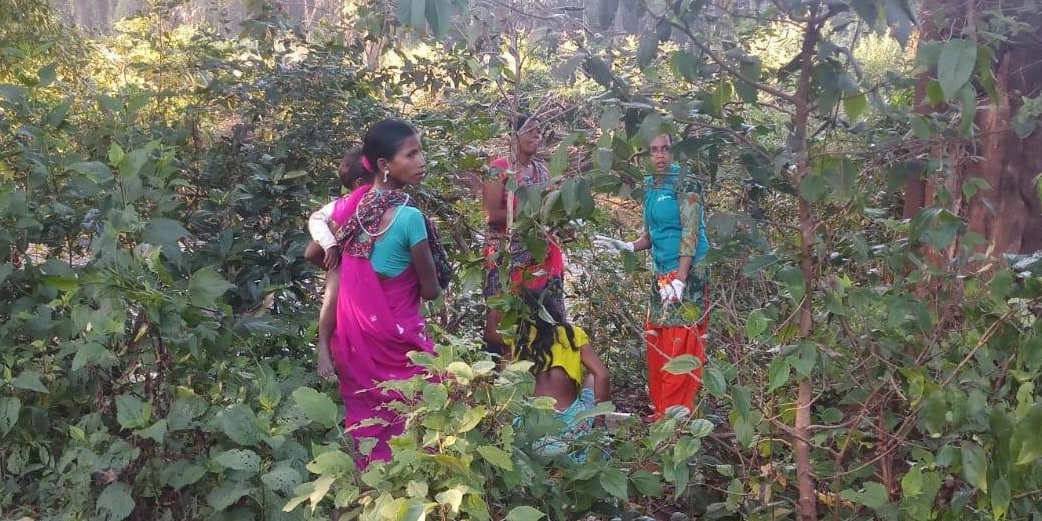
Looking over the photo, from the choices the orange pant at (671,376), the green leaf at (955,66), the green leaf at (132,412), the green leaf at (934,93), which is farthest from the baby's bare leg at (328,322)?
the green leaf at (955,66)

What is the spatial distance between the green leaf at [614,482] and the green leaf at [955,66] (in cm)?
118

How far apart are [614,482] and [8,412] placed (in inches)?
70.7

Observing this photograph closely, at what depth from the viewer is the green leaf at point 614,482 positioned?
91.9 inches

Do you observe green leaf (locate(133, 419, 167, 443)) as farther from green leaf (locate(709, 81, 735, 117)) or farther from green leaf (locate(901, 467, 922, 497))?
green leaf (locate(901, 467, 922, 497))

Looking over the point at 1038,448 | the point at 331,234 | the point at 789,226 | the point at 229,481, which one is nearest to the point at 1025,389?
the point at 1038,448

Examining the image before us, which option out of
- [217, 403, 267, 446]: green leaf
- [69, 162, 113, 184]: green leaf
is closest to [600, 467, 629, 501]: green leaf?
[217, 403, 267, 446]: green leaf

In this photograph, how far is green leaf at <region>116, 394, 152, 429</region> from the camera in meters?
2.57

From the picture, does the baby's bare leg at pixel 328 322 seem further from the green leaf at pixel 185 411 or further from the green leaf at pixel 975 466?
the green leaf at pixel 975 466

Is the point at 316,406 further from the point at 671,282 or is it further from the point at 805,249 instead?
the point at 671,282

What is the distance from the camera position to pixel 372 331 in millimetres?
3252

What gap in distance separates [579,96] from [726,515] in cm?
146

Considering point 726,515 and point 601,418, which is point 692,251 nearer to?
point 601,418

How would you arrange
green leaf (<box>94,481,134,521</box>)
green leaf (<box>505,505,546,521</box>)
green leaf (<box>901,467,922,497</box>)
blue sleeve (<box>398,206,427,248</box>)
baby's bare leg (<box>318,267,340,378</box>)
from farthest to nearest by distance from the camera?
baby's bare leg (<box>318,267,340,378</box>) < blue sleeve (<box>398,206,427,248</box>) < green leaf (<box>94,481,134,521</box>) < green leaf (<box>901,467,922,497</box>) < green leaf (<box>505,505,546,521</box>)

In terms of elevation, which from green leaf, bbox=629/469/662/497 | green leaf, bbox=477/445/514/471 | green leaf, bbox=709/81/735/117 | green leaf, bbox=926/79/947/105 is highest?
green leaf, bbox=926/79/947/105
